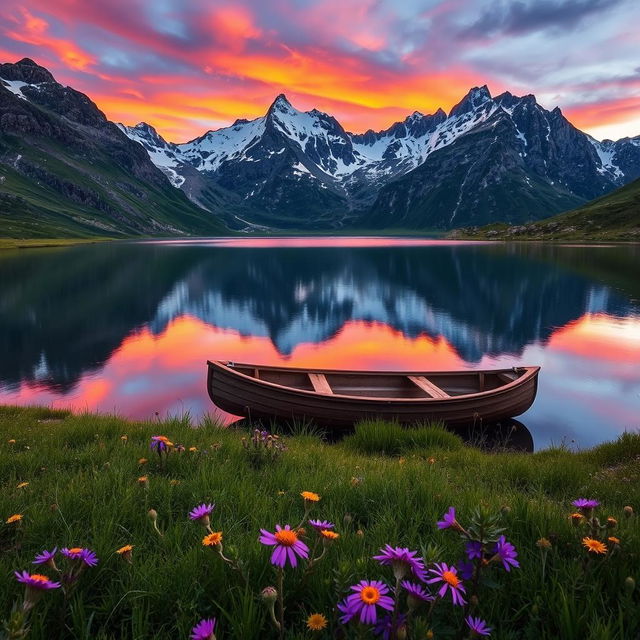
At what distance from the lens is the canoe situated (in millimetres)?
15867

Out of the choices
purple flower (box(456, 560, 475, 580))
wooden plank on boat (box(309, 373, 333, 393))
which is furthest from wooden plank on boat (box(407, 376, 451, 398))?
purple flower (box(456, 560, 475, 580))

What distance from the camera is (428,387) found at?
18484 millimetres

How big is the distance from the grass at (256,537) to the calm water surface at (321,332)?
45.8 ft

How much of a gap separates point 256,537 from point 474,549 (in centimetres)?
225

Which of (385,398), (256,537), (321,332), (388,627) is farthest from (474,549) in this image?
(321,332)

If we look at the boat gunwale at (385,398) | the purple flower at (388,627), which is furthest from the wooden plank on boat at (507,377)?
the purple flower at (388,627)

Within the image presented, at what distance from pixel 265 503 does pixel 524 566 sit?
2822mm

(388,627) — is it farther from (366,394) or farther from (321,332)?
(321,332)

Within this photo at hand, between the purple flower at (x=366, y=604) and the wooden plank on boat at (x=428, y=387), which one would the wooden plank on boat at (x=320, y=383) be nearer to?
the wooden plank on boat at (x=428, y=387)

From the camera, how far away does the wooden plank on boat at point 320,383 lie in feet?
58.7

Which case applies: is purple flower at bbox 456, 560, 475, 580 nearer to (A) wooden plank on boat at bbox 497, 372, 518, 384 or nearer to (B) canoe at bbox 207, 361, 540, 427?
(B) canoe at bbox 207, 361, 540, 427

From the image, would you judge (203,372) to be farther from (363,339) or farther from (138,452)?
(138,452)

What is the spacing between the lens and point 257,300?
6144cm

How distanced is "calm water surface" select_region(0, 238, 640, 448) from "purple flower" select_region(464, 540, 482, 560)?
18.2 metres
